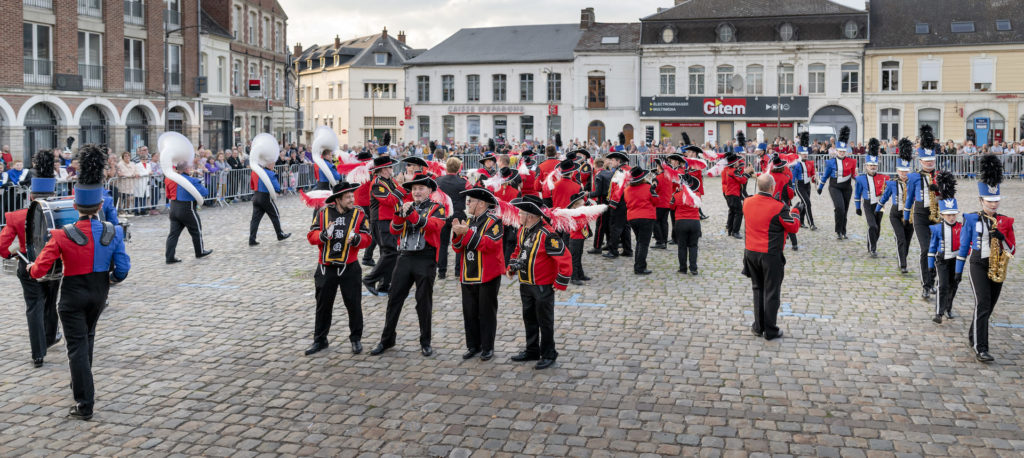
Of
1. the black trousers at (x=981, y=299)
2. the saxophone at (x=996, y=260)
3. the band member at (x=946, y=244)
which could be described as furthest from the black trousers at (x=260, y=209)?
the saxophone at (x=996, y=260)

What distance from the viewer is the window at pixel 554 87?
56.8 m

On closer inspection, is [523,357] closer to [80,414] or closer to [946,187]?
[80,414]

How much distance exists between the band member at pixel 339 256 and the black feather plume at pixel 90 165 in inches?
78.7

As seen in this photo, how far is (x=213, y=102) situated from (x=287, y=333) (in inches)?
1425

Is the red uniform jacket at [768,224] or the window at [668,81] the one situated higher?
the window at [668,81]

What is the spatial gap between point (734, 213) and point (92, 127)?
2760cm

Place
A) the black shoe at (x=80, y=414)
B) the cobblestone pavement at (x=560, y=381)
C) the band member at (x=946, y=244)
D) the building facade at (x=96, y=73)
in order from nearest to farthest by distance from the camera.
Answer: the cobblestone pavement at (x=560, y=381) → the black shoe at (x=80, y=414) → the band member at (x=946, y=244) → the building facade at (x=96, y=73)

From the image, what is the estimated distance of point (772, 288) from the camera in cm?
930

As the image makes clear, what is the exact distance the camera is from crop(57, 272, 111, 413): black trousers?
273 inches

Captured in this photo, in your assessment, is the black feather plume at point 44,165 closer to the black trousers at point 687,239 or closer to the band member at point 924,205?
the black trousers at point 687,239

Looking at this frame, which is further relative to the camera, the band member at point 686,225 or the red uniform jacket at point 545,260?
the band member at point 686,225

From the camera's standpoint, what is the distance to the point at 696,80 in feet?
169

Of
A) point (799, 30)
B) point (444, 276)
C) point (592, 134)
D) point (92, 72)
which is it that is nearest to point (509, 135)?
point (592, 134)

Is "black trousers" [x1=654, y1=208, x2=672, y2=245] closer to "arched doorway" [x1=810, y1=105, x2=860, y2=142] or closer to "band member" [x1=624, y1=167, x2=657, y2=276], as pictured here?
"band member" [x1=624, y1=167, x2=657, y2=276]
